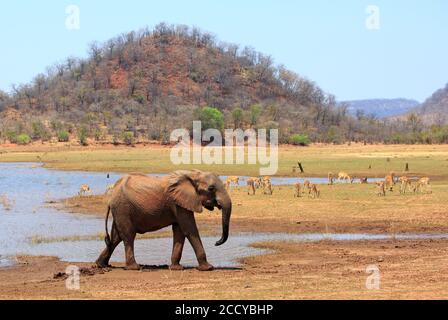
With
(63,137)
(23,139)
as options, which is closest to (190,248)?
(23,139)

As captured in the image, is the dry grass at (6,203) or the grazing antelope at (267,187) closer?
the dry grass at (6,203)

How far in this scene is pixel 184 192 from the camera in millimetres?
17359

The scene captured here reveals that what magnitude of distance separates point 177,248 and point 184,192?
3.98 ft

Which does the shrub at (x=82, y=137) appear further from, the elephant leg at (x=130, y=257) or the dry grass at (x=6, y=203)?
the elephant leg at (x=130, y=257)

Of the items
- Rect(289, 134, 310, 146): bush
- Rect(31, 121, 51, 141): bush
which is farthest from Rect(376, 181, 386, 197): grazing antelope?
Rect(31, 121, 51, 141): bush

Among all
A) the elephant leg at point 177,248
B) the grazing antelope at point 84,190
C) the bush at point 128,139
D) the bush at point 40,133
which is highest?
the bush at point 40,133

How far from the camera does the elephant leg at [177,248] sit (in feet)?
57.2

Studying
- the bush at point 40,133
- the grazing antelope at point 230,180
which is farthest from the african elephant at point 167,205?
the bush at point 40,133

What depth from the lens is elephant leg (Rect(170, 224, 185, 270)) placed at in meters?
17.4

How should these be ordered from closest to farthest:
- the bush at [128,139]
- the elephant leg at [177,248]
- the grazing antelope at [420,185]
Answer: the elephant leg at [177,248]
the grazing antelope at [420,185]
the bush at [128,139]

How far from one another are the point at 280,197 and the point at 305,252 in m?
14.2

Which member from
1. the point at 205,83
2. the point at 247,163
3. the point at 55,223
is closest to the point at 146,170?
the point at 247,163

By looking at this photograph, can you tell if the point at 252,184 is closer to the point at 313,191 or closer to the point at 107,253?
the point at 313,191

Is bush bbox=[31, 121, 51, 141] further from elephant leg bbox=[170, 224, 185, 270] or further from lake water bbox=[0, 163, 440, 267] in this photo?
elephant leg bbox=[170, 224, 185, 270]
